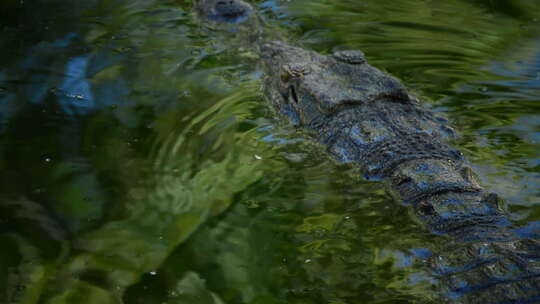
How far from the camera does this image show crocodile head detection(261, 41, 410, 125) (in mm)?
5062

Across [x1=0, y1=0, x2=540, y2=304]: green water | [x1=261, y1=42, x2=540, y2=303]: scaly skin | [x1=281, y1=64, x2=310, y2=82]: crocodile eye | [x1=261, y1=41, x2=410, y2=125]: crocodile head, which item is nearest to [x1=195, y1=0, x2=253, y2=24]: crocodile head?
[x1=0, y1=0, x2=540, y2=304]: green water

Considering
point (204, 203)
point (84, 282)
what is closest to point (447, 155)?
point (204, 203)

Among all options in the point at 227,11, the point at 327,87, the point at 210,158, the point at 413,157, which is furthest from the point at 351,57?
the point at 227,11

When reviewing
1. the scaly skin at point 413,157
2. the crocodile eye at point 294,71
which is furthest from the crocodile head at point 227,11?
the crocodile eye at point 294,71

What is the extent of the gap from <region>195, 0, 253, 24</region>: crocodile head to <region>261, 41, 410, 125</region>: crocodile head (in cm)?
182

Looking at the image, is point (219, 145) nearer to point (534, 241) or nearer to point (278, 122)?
point (278, 122)

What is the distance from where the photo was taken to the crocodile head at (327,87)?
16.6 feet

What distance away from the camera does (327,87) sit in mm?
5211

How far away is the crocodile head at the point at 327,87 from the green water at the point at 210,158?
0.20 meters

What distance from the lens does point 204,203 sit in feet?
14.0

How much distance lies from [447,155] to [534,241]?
1182 millimetres

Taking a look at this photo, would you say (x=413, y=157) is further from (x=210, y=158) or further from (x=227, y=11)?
(x=227, y=11)

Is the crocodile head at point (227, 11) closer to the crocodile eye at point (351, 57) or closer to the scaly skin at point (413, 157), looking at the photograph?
the scaly skin at point (413, 157)

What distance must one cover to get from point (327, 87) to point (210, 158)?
44.0 inches
